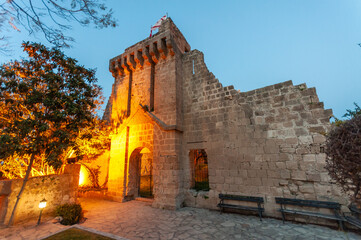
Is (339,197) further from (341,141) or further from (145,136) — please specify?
(145,136)

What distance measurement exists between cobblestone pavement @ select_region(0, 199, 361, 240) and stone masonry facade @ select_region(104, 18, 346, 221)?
80 centimetres

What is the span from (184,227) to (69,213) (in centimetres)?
374

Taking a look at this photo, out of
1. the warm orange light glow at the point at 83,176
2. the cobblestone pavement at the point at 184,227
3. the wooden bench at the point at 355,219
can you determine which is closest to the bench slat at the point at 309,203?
the wooden bench at the point at 355,219

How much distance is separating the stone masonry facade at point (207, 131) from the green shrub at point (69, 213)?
102 inches

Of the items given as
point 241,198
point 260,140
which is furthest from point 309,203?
point 260,140

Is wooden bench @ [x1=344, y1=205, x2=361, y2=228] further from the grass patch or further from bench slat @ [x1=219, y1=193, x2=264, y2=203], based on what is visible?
the grass patch

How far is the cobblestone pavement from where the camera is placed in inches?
166

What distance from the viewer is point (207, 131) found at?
7.23 metres

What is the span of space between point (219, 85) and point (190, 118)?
2016mm

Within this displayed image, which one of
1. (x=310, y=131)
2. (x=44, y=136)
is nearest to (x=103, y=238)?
(x=44, y=136)

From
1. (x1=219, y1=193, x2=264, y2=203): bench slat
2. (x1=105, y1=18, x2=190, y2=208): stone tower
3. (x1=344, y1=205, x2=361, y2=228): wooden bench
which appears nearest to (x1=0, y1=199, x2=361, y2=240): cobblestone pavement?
(x1=344, y1=205, x2=361, y2=228): wooden bench

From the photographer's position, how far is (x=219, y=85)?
24.1 feet

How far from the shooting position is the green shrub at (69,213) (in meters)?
5.15

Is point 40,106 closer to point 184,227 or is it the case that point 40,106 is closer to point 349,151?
point 184,227
